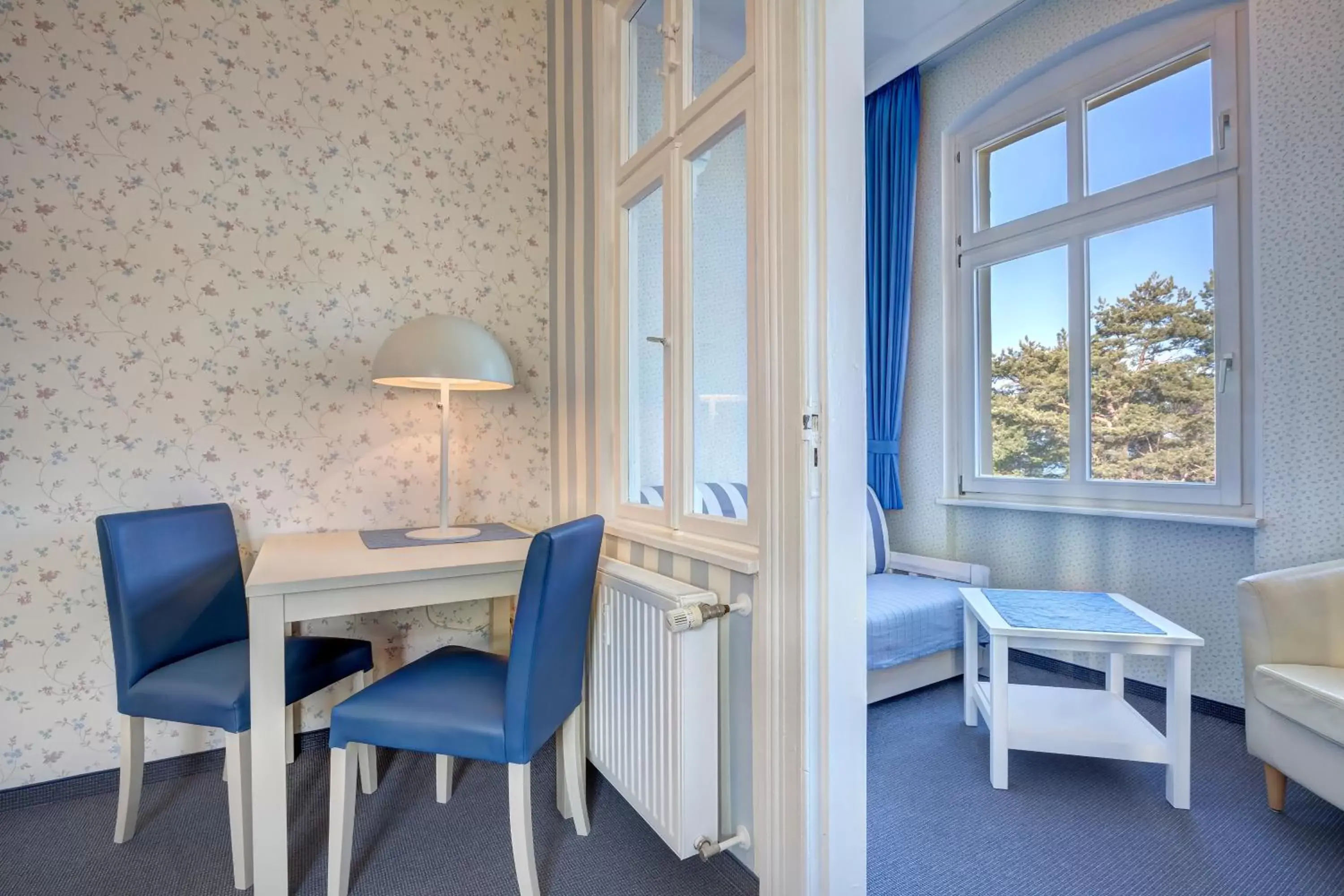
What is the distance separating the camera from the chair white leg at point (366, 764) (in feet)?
5.80

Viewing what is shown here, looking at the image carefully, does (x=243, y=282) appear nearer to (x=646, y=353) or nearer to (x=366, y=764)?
(x=646, y=353)

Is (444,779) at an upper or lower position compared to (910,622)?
lower

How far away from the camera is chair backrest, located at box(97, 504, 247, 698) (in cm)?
146

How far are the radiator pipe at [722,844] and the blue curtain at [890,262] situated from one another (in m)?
2.19

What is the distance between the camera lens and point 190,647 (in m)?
1.64

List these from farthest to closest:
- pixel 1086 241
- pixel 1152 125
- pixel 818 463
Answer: pixel 1086 241 < pixel 1152 125 < pixel 818 463

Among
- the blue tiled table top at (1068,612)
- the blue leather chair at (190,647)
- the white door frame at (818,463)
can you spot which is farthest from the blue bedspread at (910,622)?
the blue leather chair at (190,647)

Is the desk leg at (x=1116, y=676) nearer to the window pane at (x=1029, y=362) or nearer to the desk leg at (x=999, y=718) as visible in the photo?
the desk leg at (x=999, y=718)

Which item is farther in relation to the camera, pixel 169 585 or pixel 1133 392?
pixel 1133 392

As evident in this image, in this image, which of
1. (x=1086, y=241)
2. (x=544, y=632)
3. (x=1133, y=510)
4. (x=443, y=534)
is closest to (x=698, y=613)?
(x=544, y=632)

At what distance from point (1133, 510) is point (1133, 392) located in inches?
19.3

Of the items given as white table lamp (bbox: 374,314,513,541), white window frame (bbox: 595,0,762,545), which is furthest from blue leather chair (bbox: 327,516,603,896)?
white table lamp (bbox: 374,314,513,541)

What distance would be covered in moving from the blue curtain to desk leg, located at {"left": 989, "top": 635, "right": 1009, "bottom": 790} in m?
1.42

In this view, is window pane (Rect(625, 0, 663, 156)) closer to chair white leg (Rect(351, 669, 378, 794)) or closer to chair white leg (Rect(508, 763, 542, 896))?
chair white leg (Rect(508, 763, 542, 896))
